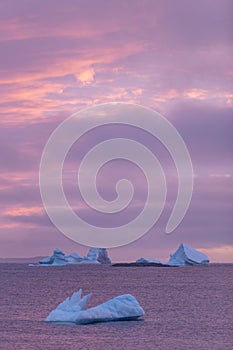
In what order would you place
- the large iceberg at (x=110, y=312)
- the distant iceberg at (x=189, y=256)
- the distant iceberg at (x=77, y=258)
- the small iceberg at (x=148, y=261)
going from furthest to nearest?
the small iceberg at (x=148, y=261), the distant iceberg at (x=77, y=258), the distant iceberg at (x=189, y=256), the large iceberg at (x=110, y=312)

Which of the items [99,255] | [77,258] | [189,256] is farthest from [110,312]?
[77,258]

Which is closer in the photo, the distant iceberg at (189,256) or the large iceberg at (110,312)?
the large iceberg at (110,312)

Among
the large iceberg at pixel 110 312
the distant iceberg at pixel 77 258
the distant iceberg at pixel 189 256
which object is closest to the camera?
the large iceberg at pixel 110 312

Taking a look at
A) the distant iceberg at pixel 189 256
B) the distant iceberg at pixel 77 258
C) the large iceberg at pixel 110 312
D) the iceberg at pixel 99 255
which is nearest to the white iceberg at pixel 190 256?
the distant iceberg at pixel 189 256

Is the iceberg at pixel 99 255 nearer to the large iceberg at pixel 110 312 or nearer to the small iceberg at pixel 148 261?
the small iceberg at pixel 148 261

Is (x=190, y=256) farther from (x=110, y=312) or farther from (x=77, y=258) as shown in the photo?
(x=110, y=312)

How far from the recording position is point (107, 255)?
502ft

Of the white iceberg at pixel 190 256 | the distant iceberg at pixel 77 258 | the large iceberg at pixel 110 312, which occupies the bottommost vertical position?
the large iceberg at pixel 110 312

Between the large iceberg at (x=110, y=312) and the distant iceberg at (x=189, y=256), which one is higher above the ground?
the distant iceberg at (x=189, y=256)

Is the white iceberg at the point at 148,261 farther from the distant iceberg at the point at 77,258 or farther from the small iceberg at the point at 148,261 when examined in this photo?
the distant iceberg at the point at 77,258

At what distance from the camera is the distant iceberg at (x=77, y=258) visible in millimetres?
141750

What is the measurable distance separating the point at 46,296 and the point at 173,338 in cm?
2888

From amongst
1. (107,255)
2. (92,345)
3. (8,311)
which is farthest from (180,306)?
(107,255)

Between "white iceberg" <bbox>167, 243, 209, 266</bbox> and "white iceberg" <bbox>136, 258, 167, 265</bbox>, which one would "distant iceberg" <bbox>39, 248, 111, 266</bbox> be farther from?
"white iceberg" <bbox>167, 243, 209, 266</bbox>
